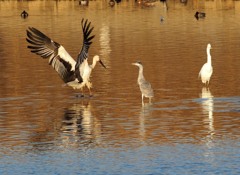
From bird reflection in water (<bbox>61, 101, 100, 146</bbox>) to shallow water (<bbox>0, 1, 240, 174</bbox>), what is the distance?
0.07ft

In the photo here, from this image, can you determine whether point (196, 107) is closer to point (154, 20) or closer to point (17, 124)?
point (17, 124)

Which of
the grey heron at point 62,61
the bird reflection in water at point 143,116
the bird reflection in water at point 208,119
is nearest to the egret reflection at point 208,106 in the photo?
the bird reflection in water at point 208,119

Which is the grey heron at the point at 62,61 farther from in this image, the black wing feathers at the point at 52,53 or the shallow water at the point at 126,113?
the shallow water at the point at 126,113

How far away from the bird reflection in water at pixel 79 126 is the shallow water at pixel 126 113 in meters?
0.02

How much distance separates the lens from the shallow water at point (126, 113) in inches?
540

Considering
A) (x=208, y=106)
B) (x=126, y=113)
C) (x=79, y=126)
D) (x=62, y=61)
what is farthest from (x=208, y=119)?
(x=62, y=61)

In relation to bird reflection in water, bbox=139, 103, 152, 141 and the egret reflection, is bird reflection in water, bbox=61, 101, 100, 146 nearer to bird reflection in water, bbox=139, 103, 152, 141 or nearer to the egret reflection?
bird reflection in water, bbox=139, 103, 152, 141

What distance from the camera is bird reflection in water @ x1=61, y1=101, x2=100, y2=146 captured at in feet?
51.7

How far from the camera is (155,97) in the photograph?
20938 mm

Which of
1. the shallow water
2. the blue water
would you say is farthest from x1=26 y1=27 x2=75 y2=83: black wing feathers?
the blue water

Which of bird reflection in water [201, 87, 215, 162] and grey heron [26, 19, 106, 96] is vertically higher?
grey heron [26, 19, 106, 96]

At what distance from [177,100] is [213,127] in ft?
11.9

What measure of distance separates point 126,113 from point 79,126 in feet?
5.51

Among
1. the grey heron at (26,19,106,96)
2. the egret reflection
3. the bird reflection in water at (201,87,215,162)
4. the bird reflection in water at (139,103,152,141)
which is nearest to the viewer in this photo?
the bird reflection in water at (201,87,215,162)
